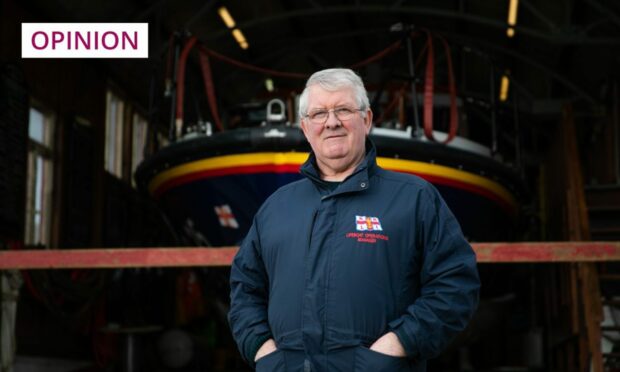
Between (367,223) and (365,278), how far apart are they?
0.42 feet

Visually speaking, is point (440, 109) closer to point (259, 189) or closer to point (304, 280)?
point (259, 189)

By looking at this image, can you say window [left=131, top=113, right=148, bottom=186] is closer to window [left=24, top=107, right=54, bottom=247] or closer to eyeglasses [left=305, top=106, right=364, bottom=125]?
window [left=24, top=107, right=54, bottom=247]

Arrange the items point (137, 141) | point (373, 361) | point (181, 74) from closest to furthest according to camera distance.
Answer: point (373, 361)
point (181, 74)
point (137, 141)

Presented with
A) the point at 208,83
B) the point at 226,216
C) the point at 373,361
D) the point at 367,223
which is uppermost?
the point at 208,83

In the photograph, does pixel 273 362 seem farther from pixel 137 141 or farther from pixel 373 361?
pixel 137 141

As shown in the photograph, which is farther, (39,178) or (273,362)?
(39,178)

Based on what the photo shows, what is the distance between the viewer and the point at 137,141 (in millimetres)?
11320

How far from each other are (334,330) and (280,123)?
4.05m

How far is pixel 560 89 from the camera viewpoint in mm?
13242

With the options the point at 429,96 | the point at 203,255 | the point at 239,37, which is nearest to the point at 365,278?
the point at 203,255

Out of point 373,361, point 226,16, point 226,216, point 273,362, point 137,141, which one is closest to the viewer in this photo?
point 373,361

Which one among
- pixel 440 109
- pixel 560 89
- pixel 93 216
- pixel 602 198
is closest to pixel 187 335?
pixel 93 216

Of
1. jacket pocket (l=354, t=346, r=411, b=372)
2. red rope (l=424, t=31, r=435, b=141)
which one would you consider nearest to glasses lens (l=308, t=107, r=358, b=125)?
jacket pocket (l=354, t=346, r=411, b=372)

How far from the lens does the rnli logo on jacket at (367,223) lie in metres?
2.09
